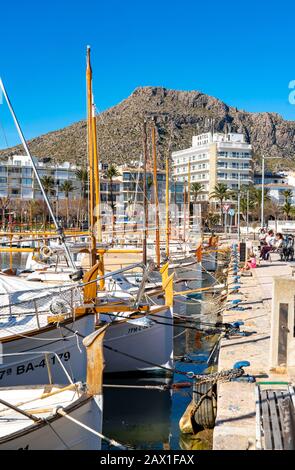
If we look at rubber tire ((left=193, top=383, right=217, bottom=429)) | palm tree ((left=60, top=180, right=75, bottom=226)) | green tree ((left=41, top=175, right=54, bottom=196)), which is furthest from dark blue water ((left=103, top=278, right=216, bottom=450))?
palm tree ((left=60, top=180, right=75, bottom=226))

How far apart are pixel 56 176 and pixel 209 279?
247ft

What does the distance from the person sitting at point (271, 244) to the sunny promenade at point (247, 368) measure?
9669 millimetres

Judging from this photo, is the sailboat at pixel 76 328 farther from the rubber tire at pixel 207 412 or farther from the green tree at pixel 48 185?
the green tree at pixel 48 185

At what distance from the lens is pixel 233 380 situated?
1025 cm

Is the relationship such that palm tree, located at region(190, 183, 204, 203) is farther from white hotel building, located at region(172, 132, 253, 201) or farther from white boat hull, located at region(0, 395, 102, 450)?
white boat hull, located at region(0, 395, 102, 450)

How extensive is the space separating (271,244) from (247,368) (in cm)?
2540

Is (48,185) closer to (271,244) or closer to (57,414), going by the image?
(271,244)

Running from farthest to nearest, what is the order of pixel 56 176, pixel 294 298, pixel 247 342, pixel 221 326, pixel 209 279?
pixel 56 176 → pixel 209 279 → pixel 221 326 → pixel 247 342 → pixel 294 298

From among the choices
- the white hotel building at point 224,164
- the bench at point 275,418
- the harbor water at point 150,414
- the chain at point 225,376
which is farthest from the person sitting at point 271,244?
the white hotel building at point 224,164

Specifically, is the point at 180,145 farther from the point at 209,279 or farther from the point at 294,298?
the point at 294,298

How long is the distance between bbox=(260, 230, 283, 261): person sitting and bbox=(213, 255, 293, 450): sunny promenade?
967cm

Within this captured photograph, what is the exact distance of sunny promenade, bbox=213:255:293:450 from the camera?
7.72m

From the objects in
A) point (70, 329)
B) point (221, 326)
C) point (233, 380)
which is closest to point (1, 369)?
point (70, 329)

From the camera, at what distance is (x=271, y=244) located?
35.5m
